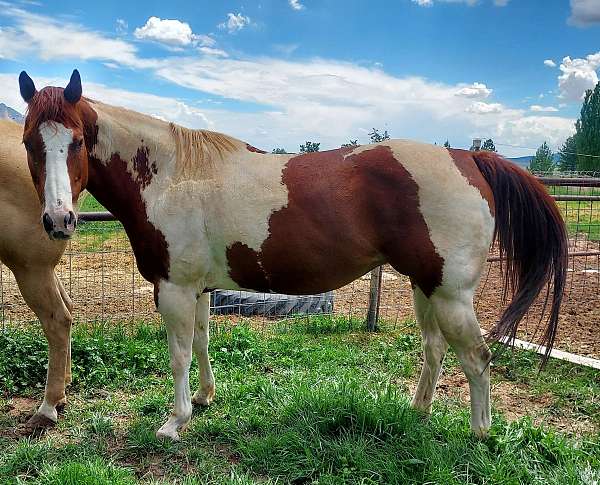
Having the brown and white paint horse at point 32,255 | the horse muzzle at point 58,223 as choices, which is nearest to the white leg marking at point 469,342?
the horse muzzle at point 58,223

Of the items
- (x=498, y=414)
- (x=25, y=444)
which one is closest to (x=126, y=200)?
(x=25, y=444)

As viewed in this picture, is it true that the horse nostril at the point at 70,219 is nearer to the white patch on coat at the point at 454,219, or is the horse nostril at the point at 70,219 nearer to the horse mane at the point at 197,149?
the horse mane at the point at 197,149

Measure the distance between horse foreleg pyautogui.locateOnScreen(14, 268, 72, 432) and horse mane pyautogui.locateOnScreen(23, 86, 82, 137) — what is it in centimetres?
108

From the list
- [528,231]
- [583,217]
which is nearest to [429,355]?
[528,231]

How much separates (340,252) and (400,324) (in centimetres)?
300

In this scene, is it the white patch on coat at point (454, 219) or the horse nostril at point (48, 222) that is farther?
the white patch on coat at point (454, 219)

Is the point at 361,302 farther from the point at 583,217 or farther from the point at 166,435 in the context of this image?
the point at 583,217

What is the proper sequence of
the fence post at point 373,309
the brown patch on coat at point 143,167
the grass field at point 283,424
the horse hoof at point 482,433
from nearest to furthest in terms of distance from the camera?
the grass field at point 283,424 → the horse hoof at point 482,433 → the brown patch on coat at point 143,167 → the fence post at point 373,309

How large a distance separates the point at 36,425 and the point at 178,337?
3.75 feet

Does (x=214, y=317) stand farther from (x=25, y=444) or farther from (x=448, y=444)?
→ (x=448, y=444)

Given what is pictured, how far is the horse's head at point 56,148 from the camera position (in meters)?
2.57

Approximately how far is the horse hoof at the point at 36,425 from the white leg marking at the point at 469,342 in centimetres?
265

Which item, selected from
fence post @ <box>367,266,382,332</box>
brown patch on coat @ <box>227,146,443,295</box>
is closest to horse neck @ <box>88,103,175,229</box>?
brown patch on coat @ <box>227,146,443,295</box>

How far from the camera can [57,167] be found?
2.63 metres
